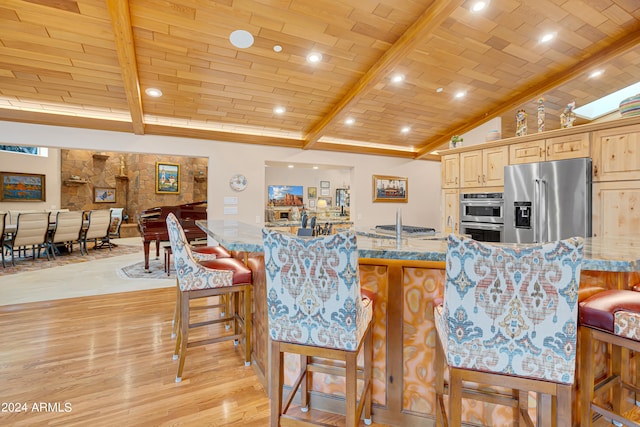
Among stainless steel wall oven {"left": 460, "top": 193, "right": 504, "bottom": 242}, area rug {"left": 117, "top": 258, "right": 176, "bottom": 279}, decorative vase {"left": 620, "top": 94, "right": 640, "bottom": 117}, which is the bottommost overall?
area rug {"left": 117, "top": 258, "right": 176, "bottom": 279}

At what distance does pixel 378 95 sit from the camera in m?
4.12

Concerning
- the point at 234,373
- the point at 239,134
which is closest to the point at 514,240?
the point at 234,373

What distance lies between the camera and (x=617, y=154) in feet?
10.0

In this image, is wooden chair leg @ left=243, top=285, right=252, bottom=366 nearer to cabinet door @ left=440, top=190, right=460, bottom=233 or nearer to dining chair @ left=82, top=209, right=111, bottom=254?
cabinet door @ left=440, top=190, right=460, bottom=233

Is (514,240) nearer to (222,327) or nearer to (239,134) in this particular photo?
(222,327)

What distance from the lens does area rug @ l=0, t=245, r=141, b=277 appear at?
17.3 feet

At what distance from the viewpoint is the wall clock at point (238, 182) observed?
4.86m

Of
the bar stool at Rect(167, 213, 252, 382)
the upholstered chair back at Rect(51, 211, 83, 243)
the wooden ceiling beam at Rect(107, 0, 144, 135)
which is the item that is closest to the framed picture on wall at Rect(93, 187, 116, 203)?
the upholstered chair back at Rect(51, 211, 83, 243)

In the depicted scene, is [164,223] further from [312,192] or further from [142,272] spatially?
[312,192]

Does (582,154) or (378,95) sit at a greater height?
(378,95)

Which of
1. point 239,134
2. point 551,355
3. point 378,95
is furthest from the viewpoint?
point 239,134

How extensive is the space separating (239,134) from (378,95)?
2312 mm

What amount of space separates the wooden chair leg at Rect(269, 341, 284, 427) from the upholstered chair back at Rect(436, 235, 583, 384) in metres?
0.71

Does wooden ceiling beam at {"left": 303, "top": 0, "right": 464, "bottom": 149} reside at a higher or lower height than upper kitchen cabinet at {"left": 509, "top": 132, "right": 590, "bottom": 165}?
higher
